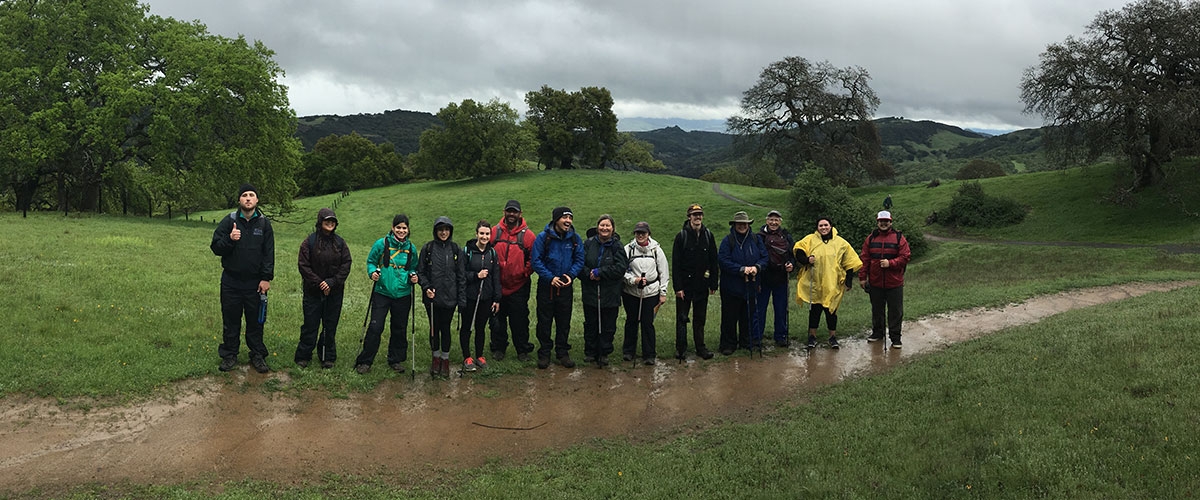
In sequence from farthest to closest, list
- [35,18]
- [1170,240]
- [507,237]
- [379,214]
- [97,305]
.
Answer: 1. [379,214]
2. [35,18]
3. [1170,240]
4. [97,305]
5. [507,237]

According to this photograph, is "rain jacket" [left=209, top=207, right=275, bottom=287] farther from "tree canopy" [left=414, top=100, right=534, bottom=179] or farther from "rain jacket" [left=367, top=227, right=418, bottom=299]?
"tree canopy" [left=414, top=100, right=534, bottom=179]

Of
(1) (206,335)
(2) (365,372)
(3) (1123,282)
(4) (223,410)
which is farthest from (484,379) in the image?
(3) (1123,282)

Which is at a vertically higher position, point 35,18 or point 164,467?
point 35,18

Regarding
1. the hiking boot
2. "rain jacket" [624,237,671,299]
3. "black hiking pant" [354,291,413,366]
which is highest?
"rain jacket" [624,237,671,299]

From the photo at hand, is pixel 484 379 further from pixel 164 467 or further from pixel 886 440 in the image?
pixel 886 440

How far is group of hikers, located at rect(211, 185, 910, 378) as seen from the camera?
30.0 ft

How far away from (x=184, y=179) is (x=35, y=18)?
1008cm

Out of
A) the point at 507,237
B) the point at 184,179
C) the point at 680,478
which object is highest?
the point at 184,179

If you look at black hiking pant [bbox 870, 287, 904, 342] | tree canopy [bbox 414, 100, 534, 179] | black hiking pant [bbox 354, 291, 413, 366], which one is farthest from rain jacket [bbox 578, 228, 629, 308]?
tree canopy [bbox 414, 100, 534, 179]

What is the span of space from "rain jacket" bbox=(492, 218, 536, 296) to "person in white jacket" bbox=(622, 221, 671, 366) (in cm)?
175

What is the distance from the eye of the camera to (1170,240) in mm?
25516

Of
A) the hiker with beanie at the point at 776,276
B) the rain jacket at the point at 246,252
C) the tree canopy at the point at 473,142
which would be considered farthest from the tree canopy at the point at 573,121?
the rain jacket at the point at 246,252

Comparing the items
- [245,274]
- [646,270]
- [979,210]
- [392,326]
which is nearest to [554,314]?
[646,270]

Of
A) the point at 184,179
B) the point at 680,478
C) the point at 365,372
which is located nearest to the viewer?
the point at 680,478
